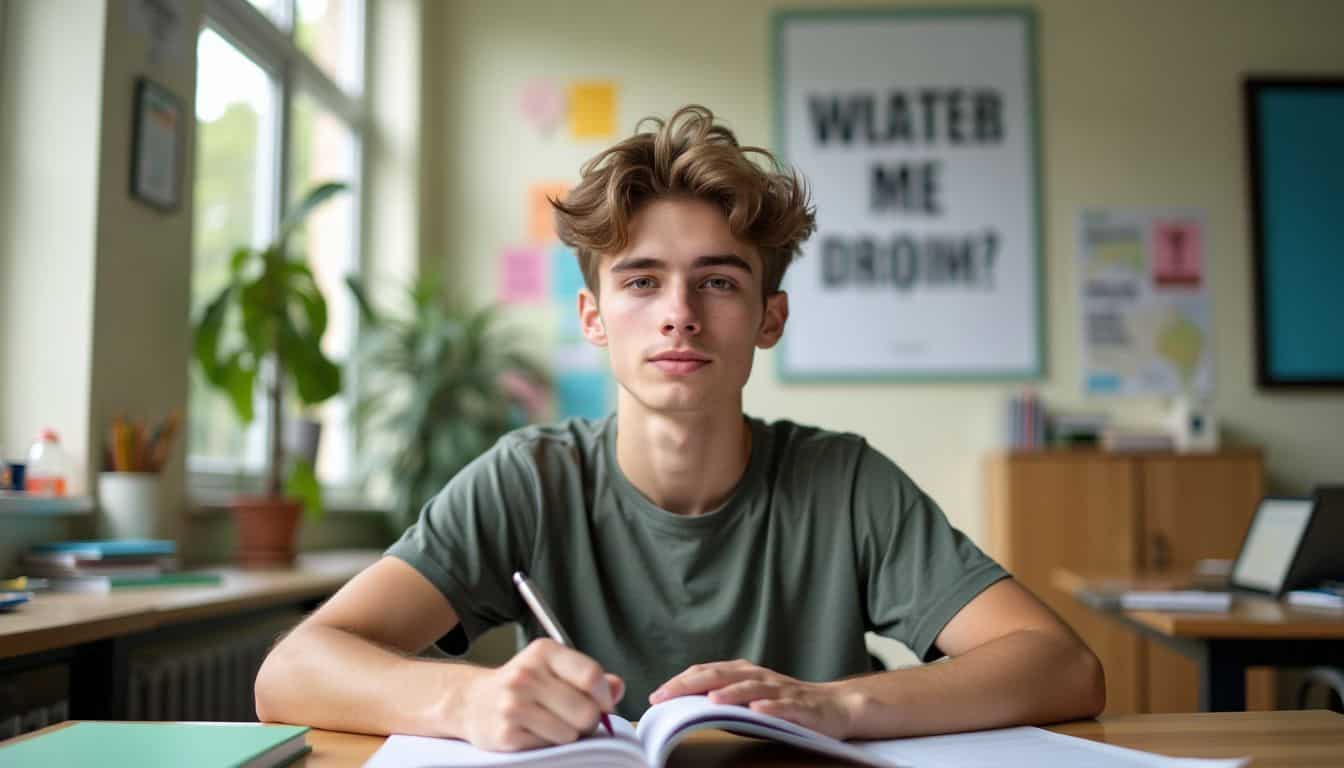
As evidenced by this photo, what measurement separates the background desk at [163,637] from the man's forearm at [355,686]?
0.47 meters

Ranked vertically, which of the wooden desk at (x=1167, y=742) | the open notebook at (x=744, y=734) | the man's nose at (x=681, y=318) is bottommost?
the wooden desk at (x=1167, y=742)

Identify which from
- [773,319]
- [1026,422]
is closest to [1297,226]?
[1026,422]

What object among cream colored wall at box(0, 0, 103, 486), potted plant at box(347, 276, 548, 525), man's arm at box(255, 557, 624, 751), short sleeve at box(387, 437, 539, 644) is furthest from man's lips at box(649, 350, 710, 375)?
potted plant at box(347, 276, 548, 525)

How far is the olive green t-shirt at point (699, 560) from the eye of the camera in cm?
140

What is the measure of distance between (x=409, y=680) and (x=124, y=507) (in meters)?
1.55

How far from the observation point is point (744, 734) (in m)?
0.98

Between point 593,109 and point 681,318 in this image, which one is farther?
point 593,109

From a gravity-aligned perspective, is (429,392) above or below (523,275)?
below

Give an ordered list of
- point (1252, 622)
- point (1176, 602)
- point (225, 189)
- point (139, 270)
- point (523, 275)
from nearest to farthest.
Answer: point (1252, 622)
point (1176, 602)
point (139, 270)
point (225, 189)
point (523, 275)

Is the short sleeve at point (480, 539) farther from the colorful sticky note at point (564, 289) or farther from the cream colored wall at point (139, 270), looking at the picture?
the colorful sticky note at point (564, 289)

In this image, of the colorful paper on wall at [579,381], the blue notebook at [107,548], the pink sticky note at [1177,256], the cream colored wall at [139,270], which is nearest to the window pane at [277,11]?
the cream colored wall at [139,270]

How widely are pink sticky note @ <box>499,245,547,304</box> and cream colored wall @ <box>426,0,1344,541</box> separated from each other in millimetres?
70

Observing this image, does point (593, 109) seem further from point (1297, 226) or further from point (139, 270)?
point (1297, 226)

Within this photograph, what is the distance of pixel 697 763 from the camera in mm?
941
